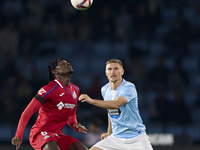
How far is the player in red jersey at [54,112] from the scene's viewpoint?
18.5 ft

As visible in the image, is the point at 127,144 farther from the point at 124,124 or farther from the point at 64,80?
the point at 64,80

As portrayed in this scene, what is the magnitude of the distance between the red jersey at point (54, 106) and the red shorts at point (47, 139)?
8 centimetres

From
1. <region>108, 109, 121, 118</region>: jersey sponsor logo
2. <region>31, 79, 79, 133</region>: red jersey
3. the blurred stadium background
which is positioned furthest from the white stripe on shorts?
the blurred stadium background

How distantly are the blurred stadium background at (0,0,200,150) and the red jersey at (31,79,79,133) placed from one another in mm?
4031

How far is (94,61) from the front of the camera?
39.7ft

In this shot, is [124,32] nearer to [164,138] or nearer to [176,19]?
[176,19]

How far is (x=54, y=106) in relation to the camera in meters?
5.82

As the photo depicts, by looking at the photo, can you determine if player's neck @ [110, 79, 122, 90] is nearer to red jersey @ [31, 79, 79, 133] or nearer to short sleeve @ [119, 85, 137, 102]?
short sleeve @ [119, 85, 137, 102]

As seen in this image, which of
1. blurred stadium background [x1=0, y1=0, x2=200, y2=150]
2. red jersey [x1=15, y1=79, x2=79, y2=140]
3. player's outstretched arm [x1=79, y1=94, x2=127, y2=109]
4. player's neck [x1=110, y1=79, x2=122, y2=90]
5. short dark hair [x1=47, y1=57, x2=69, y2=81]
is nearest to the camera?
player's outstretched arm [x1=79, y1=94, x2=127, y2=109]

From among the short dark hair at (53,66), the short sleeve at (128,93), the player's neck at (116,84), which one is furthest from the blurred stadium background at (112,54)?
the short sleeve at (128,93)

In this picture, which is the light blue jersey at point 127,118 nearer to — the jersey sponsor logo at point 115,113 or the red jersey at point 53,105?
the jersey sponsor logo at point 115,113

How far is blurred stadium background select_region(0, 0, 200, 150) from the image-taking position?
10500mm

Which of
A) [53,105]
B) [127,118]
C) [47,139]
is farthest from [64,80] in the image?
[127,118]

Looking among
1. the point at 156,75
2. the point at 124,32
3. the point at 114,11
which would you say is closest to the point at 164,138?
the point at 156,75
